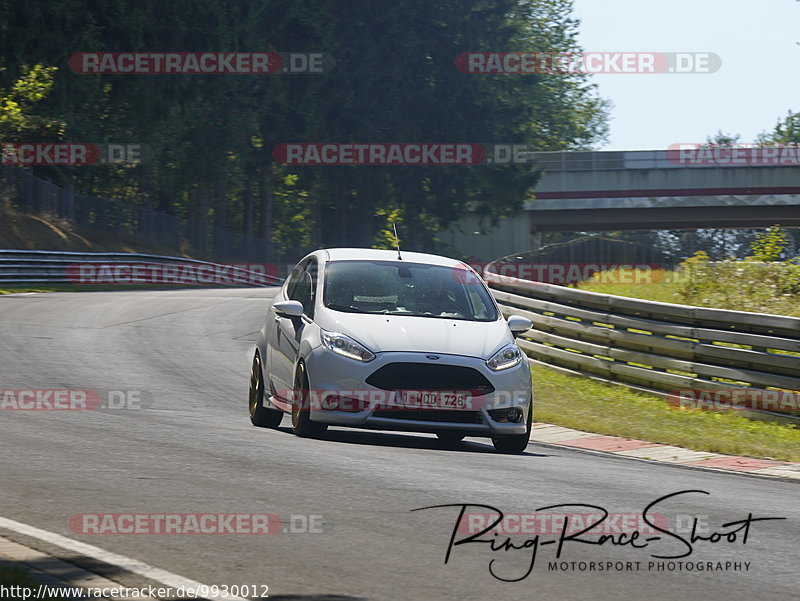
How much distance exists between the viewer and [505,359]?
1137cm

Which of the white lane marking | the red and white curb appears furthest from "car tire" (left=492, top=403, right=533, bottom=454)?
the white lane marking

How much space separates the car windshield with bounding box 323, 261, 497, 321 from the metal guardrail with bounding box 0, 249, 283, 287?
91.7ft

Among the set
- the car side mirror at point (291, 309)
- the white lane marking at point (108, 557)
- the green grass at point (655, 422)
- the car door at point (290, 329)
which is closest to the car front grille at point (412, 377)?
the car door at point (290, 329)

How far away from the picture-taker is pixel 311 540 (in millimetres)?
7117

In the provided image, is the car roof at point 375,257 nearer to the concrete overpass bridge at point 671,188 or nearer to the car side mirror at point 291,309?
the car side mirror at point 291,309

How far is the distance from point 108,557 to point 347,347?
185 inches

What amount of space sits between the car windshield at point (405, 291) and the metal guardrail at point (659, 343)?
150 inches

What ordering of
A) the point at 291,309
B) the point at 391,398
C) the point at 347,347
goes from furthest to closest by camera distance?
the point at 291,309 → the point at 347,347 → the point at 391,398

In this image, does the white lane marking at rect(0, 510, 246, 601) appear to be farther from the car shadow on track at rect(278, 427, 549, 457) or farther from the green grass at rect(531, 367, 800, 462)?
the green grass at rect(531, 367, 800, 462)

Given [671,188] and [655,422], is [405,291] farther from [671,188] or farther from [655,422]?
[671,188]

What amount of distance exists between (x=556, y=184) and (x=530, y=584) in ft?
215

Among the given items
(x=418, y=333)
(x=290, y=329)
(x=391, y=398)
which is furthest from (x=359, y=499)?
(x=290, y=329)

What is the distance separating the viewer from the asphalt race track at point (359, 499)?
6.40m

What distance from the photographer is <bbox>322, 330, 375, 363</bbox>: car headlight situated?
36.0ft
